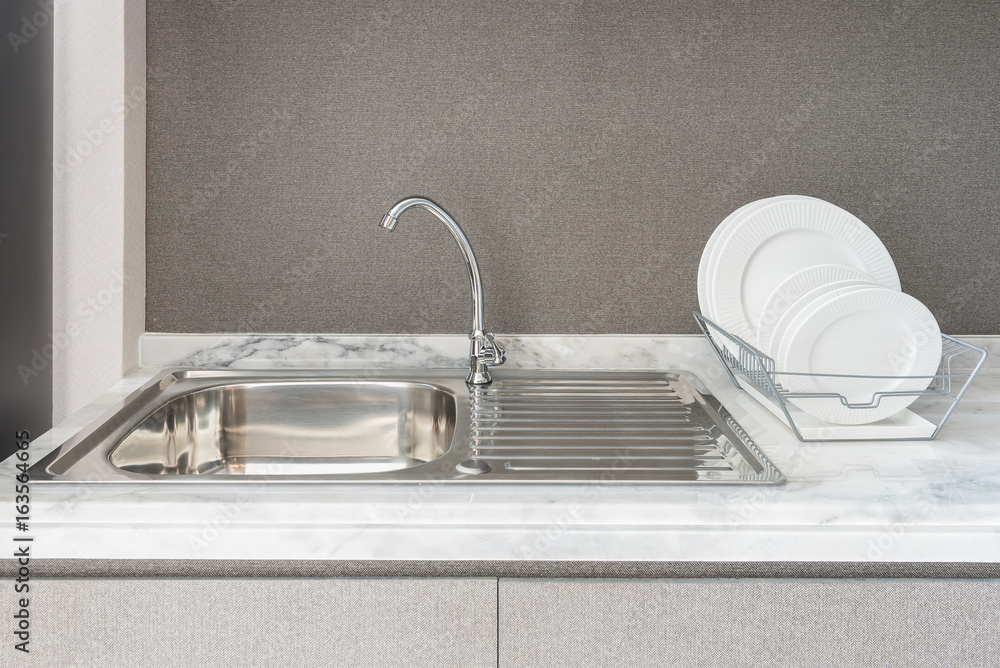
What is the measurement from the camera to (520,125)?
131 cm

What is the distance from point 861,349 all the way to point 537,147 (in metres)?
0.66

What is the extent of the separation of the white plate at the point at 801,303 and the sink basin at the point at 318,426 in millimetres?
521

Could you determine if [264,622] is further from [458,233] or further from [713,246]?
[713,246]

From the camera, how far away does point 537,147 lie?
1316mm

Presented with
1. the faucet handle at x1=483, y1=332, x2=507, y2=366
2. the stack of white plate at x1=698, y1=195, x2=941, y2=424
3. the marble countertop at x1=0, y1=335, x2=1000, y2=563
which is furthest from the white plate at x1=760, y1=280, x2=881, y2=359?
the faucet handle at x1=483, y1=332, x2=507, y2=366

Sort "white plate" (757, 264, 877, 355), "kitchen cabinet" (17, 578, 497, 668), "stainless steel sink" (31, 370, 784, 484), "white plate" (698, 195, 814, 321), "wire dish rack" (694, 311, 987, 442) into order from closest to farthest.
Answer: "kitchen cabinet" (17, 578, 497, 668), "stainless steel sink" (31, 370, 784, 484), "wire dish rack" (694, 311, 987, 442), "white plate" (757, 264, 877, 355), "white plate" (698, 195, 814, 321)

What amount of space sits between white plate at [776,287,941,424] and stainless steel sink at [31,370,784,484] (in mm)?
134

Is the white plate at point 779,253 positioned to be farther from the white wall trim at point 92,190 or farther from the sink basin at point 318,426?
the white wall trim at point 92,190

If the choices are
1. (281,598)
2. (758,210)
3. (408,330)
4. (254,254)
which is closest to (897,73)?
(758,210)

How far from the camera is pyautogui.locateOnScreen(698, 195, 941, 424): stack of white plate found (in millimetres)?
986

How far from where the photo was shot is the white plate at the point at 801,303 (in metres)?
1.02

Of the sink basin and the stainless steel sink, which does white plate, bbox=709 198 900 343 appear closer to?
the stainless steel sink

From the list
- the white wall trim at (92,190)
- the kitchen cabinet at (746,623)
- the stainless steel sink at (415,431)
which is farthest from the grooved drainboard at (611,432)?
the white wall trim at (92,190)

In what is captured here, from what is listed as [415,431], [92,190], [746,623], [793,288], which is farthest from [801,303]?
[92,190]
